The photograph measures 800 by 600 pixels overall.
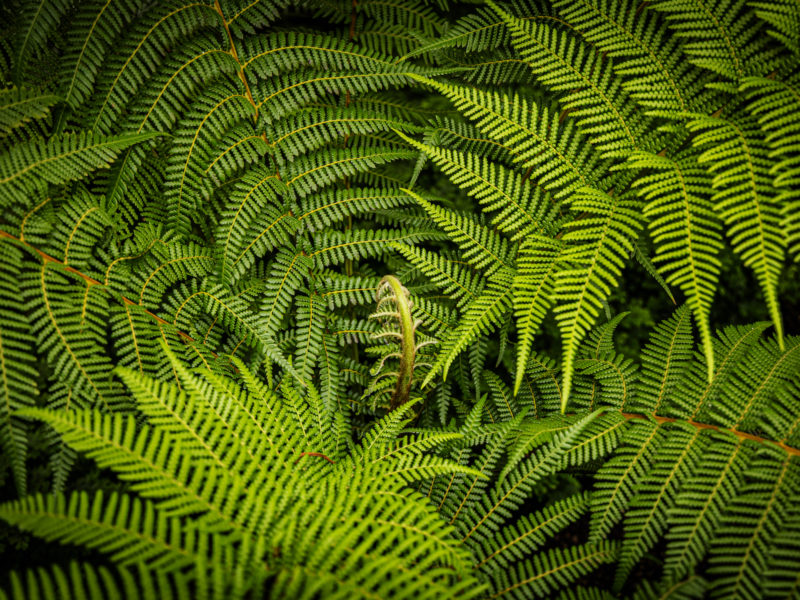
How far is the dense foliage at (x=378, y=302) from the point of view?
5.03 ft

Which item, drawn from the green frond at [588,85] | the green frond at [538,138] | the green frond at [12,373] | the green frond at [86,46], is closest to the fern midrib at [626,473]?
the green frond at [538,138]

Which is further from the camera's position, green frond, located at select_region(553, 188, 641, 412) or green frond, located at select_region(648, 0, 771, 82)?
green frond, located at select_region(648, 0, 771, 82)

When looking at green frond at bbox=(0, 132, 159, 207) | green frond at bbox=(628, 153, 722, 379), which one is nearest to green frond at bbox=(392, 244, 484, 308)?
green frond at bbox=(628, 153, 722, 379)

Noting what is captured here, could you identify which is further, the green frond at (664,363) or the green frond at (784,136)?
the green frond at (664,363)

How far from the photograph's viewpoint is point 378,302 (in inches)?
80.7

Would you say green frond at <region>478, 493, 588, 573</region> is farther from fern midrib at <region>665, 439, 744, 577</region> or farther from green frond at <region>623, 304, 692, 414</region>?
green frond at <region>623, 304, 692, 414</region>

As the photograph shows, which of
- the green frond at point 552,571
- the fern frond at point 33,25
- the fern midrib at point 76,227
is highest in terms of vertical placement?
the fern frond at point 33,25

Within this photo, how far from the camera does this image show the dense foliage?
1532 millimetres

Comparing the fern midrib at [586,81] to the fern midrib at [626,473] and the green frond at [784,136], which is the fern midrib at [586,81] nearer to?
the green frond at [784,136]

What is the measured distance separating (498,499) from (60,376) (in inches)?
74.7

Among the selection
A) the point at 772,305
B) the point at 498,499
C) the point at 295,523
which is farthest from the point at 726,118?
the point at 295,523

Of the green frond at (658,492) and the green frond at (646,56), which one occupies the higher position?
the green frond at (646,56)

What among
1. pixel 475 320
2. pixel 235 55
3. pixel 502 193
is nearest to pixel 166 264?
pixel 235 55

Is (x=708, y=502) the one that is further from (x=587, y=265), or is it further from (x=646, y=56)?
(x=646, y=56)
